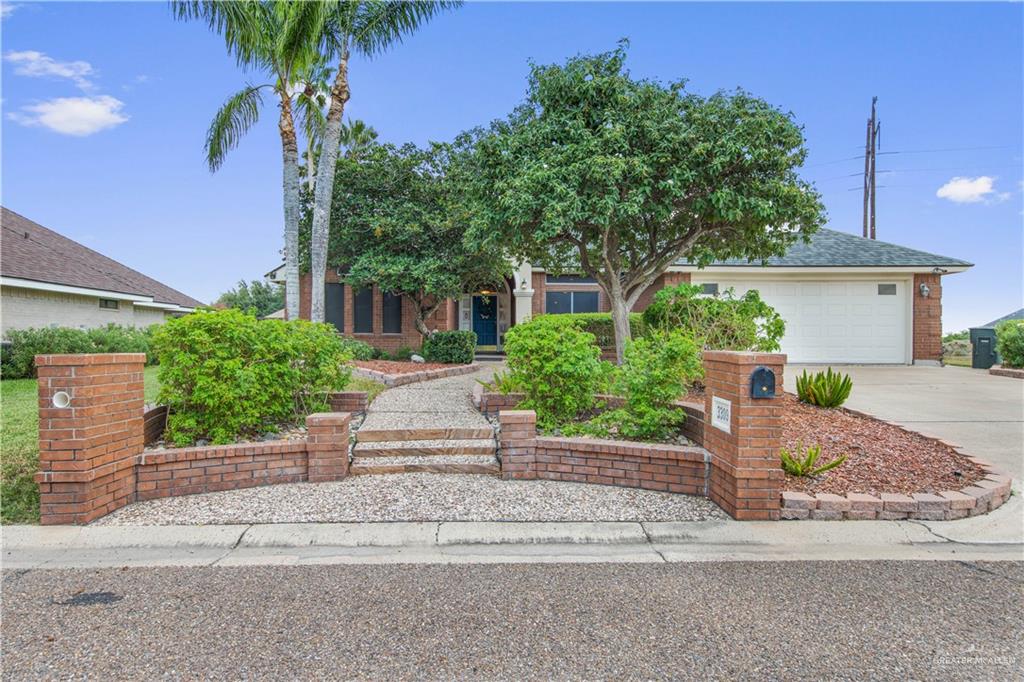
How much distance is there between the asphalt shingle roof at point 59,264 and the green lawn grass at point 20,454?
19.9 ft

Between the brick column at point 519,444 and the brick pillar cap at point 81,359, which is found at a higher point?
the brick pillar cap at point 81,359

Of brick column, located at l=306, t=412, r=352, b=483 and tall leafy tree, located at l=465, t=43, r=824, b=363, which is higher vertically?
tall leafy tree, located at l=465, t=43, r=824, b=363

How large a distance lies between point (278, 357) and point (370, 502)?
6.29 ft

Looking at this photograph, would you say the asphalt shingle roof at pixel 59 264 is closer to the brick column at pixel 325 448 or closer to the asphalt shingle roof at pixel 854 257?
the brick column at pixel 325 448

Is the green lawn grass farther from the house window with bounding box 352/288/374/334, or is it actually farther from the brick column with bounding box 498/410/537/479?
the house window with bounding box 352/288/374/334

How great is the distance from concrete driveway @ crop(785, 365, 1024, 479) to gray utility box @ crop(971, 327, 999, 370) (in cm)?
154

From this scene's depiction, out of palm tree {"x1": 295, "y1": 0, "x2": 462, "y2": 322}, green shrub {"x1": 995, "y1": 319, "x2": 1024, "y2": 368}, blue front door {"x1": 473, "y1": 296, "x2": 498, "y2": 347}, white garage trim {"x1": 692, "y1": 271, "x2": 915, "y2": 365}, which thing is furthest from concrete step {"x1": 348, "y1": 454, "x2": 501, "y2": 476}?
green shrub {"x1": 995, "y1": 319, "x2": 1024, "y2": 368}

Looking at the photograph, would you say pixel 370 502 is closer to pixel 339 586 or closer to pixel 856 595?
pixel 339 586

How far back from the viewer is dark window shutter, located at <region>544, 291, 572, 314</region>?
16.8 m

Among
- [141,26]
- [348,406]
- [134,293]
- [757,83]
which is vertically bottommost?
[348,406]

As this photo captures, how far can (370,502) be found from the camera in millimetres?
4047

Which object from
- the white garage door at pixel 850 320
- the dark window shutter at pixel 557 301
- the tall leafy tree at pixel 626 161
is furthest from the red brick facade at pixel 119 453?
the white garage door at pixel 850 320

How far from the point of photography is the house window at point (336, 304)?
16.1 metres

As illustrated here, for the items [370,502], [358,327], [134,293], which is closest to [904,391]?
[370,502]
